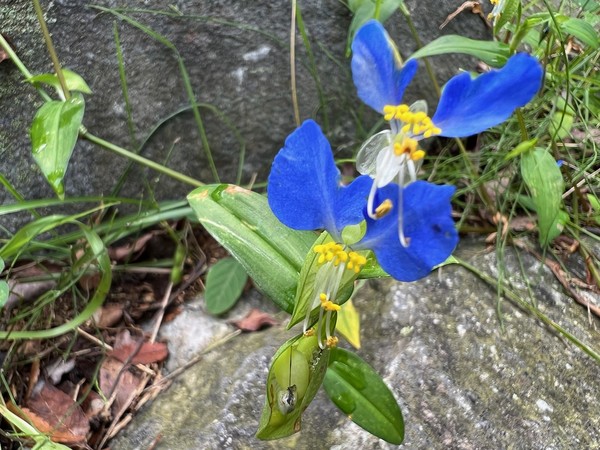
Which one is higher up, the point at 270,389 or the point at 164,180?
the point at 270,389

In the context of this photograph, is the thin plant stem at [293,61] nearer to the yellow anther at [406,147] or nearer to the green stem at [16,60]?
the green stem at [16,60]

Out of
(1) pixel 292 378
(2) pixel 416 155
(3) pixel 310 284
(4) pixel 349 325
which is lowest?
(4) pixel 349 325

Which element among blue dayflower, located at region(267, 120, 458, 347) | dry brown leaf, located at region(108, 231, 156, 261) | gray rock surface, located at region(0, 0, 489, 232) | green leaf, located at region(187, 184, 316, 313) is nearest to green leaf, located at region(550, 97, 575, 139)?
gray rock surface, located at region(0, 0, 489, 232)

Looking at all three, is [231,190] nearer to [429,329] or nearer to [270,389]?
[270,389]

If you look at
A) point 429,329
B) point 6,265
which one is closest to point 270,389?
point 429,329

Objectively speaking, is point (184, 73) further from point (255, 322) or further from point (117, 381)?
point (117, 381)

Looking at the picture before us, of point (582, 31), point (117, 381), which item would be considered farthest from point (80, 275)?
point (582, 31)

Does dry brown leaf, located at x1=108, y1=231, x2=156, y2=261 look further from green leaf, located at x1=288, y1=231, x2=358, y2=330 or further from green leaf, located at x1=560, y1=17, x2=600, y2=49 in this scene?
green leaf, located at x1=560, y1=17, x2=600, y2=49
